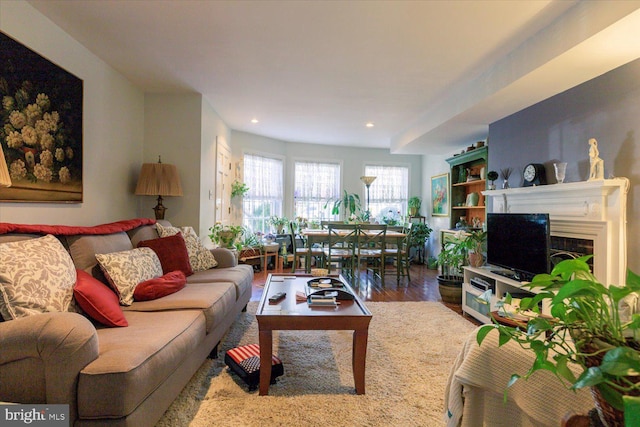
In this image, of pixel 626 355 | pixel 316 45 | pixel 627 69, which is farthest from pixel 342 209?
pixel 626 355

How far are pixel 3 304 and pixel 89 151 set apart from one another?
189cm

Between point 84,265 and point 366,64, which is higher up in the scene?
point 366,64

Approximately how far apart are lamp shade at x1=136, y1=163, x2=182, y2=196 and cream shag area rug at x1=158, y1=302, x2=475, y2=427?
5.23 feet

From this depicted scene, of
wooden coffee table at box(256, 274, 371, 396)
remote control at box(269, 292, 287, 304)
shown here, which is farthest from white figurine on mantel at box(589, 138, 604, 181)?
remote control at box(269, 292, 287, 304)

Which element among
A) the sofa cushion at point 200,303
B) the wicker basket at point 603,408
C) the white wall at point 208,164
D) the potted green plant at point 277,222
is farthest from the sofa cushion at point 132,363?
the potted green plant at point 277,222

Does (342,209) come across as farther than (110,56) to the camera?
Yes

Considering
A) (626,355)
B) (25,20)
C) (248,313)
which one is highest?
(25,20)

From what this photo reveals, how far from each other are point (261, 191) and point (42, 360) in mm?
5094

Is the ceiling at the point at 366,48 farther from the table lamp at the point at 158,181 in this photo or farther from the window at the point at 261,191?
the window at the point at 261,191

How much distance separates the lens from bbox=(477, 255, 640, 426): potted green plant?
0.48 m

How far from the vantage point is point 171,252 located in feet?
9.27

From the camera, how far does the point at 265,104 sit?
4281 mm

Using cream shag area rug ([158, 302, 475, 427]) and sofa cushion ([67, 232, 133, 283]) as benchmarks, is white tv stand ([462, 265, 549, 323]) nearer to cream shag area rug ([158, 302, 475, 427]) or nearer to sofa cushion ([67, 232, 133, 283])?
cream shag area rug ([158, 302, 475, 427])

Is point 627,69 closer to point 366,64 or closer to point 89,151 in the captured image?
point 366,64
